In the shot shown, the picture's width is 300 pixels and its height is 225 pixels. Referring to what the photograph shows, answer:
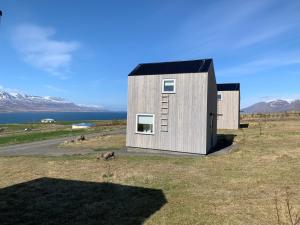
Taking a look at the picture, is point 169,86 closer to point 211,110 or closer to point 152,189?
point 211,110

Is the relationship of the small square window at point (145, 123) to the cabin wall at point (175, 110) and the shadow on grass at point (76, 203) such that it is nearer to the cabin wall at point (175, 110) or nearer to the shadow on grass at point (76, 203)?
the cabin wall at point (175, 110)

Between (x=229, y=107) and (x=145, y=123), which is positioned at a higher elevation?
(x=229, y=107)

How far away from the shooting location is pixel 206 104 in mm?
21891

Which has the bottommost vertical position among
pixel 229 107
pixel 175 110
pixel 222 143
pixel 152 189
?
pixel 152 189

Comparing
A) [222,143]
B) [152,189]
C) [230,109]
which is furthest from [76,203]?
[230,109]

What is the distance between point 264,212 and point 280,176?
16.8 ft

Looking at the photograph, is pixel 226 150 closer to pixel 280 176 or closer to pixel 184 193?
pixel 280 176

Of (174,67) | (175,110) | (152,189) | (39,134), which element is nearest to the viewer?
(152,189)

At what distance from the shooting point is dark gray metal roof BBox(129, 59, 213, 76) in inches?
898

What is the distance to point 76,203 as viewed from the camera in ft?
38.5

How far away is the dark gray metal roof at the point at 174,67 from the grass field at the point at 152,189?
648 cm

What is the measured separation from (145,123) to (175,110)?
2.77 m

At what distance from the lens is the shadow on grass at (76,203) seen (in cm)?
1005

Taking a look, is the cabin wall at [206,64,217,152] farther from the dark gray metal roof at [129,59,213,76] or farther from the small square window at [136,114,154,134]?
the small square window at [136,114,154,134]
